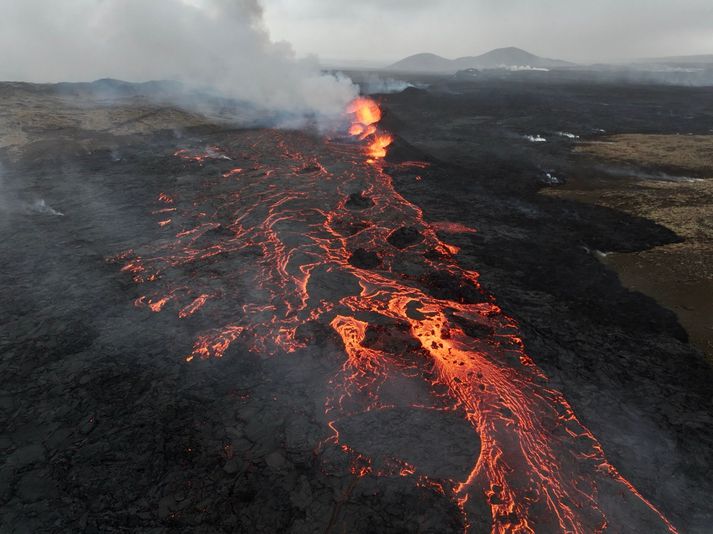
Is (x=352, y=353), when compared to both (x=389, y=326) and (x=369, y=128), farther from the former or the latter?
(x=369, y=128)

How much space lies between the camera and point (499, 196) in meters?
24.3

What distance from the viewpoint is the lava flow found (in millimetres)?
7832

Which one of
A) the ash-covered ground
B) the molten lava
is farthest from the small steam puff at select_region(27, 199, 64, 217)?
the molten lava

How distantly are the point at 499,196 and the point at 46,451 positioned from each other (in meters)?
24.2

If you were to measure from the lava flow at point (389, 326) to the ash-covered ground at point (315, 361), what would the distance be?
8cm

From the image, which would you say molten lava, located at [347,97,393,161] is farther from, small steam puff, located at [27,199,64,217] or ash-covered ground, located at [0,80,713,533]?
small steam puff, located at [27,199,64,217]

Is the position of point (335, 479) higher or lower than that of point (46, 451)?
lower

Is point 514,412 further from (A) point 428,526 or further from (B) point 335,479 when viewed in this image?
(B) point 335,479

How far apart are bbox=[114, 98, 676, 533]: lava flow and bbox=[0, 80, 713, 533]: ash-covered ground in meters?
0.08

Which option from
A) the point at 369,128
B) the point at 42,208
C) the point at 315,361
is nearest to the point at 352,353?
the point at 315,361

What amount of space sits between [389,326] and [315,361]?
110 inches

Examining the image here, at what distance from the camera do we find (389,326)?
12.4m

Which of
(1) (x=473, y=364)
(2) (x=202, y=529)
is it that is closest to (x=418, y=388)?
(1) (x=473, y=364)

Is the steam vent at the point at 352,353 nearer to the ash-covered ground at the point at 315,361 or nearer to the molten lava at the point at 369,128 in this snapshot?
the ash-covered ground at the point at 315,361
